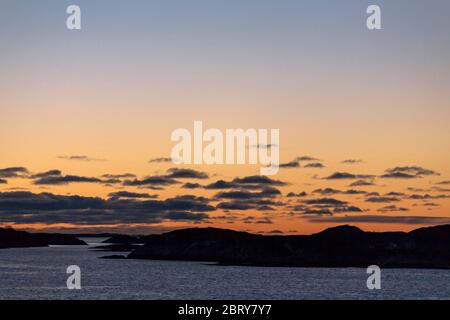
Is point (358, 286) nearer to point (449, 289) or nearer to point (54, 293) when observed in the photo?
point (449, 289)

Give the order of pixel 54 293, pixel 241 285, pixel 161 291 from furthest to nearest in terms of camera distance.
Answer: pixel 241 285 < pixel 161 291 < pixel 54 293

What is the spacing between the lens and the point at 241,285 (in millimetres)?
150000

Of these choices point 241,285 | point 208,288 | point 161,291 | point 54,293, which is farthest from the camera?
point 241,285

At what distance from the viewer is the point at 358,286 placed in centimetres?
15038
